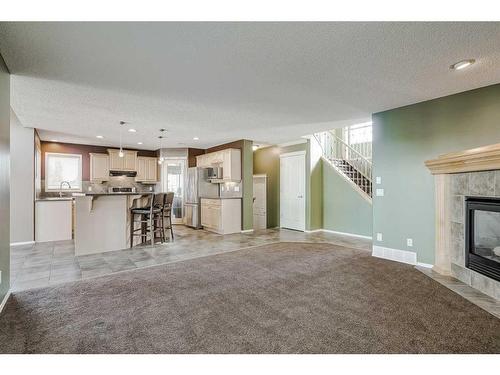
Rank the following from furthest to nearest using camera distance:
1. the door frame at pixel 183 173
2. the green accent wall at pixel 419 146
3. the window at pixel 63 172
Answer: the door frame at pixel 183 173
the window at pixel 63 172
the green accent wall at pixel 419 146

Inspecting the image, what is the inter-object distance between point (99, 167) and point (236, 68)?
657cm

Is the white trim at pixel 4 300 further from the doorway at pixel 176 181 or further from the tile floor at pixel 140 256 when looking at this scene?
the doorway at pixel 176 181

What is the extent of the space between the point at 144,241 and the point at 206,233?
168cm

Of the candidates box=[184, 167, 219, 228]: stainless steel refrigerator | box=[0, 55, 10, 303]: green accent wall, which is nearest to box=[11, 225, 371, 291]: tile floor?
box=[0, 55, 10, 303]: green accent wall

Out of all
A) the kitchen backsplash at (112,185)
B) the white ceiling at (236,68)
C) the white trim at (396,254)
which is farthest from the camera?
the kitchen backsplash at (112,185)

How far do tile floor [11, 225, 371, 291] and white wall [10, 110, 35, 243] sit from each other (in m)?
0.42

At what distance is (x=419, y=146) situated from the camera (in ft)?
12.8

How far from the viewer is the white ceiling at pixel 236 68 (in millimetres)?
2049

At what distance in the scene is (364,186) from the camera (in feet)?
21.8

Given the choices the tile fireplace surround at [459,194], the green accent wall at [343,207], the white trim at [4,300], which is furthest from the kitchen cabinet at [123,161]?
the tile fireplace surround at [459,194]

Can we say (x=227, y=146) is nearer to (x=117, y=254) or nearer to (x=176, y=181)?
(x=176, y=181)

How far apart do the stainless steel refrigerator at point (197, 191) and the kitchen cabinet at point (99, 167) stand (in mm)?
2501

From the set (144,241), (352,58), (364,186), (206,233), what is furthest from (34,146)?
(364,186)

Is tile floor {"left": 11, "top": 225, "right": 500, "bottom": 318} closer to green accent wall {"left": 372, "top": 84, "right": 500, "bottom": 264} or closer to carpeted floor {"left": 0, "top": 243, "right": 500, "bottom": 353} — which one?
carpeted floor {"left": 0, "top": 243, "right": 500, "bottom": 353}
